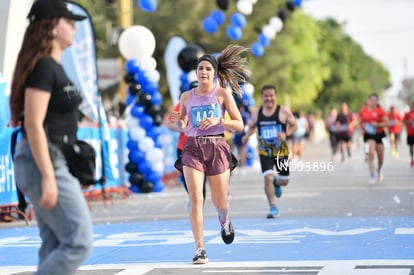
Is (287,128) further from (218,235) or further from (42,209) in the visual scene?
(42,209)

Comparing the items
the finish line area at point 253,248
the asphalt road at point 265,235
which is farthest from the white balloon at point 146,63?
the finish line area at point 253,248

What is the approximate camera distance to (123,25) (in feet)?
83.5

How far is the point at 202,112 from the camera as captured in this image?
9.92 meters

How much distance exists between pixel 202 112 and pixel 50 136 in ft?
13.2

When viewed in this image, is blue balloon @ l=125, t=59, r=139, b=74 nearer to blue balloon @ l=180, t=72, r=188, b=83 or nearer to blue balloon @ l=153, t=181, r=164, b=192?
blue balloon @ l=180, t=72, r=188, b=83

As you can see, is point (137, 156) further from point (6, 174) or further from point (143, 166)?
point (6, 174)

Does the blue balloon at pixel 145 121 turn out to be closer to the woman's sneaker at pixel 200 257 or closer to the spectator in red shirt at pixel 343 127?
the woman's sneaker at pixel 200 257

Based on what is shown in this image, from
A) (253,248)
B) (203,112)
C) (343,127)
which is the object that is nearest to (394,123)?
(343,127)

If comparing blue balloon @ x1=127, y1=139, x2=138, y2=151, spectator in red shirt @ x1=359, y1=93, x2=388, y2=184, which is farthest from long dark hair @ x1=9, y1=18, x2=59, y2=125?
spectator in red shirt @ x1=359, y1=93, x2=388, y2=184

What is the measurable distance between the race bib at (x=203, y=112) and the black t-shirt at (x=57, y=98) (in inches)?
151

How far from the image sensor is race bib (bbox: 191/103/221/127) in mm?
9906

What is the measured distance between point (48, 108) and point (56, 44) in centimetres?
39

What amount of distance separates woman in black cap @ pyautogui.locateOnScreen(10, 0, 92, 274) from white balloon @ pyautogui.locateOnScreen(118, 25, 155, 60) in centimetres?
1419

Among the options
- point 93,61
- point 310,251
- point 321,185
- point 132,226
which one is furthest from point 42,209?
point 321,185
